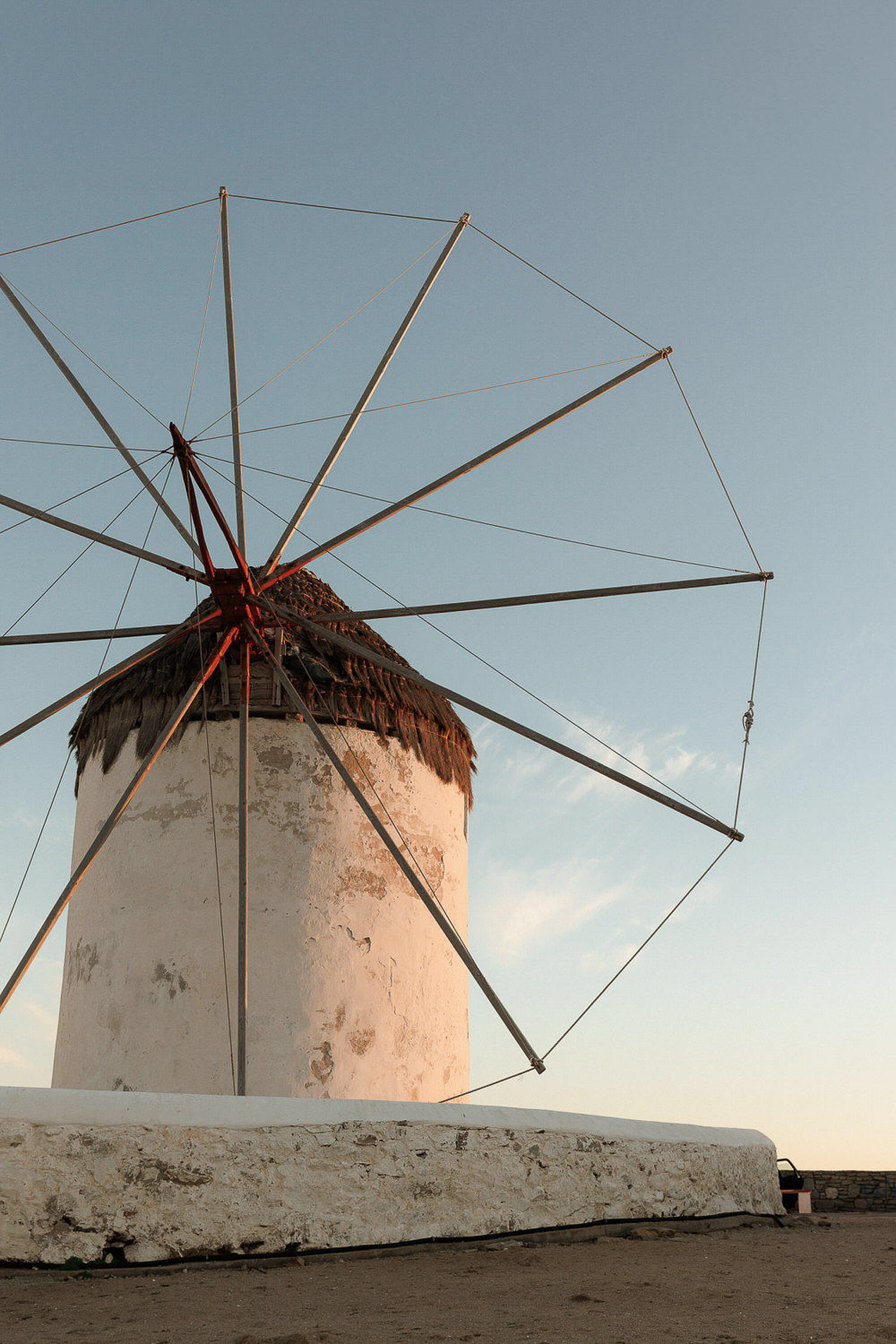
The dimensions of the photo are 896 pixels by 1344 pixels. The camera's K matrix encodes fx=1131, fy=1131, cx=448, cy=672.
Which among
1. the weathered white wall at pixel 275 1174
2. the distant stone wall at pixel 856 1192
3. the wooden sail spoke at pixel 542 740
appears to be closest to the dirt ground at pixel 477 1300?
the weathered white wall at pixel 275 1174

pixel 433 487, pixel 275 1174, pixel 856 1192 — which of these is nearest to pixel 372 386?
pixel 433 487

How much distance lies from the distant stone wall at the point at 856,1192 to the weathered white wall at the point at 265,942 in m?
6.24

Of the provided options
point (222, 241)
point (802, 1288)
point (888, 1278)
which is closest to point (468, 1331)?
point (802, 1288)

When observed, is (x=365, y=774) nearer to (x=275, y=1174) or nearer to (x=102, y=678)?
(x=102, y=678)

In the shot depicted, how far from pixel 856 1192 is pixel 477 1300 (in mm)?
11442

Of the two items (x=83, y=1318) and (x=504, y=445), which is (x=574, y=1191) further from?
(x=504, y=445)

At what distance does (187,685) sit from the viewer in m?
9.93

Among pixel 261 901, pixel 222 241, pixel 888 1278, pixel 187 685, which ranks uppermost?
pixel 222 241

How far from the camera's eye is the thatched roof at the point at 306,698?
9898 millimetres

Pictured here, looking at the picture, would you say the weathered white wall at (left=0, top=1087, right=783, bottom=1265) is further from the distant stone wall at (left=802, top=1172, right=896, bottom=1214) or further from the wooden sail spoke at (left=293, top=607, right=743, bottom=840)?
the distant stone wall at (left=802, top=1172, right=896, bottom=1214)

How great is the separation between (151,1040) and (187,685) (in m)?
2.97

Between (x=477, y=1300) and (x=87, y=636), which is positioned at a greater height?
(x=87, y=636)

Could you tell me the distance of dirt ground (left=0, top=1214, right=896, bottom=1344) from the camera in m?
3.59

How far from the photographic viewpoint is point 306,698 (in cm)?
990
